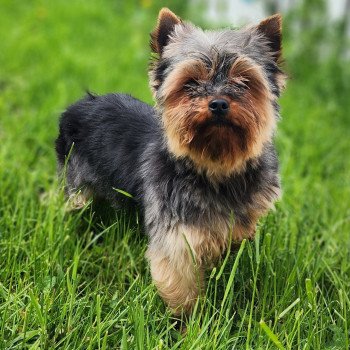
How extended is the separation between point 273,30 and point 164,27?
57 cm

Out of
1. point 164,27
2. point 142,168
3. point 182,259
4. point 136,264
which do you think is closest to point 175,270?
point 182,259

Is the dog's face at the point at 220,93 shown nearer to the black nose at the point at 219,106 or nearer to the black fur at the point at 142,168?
the black nose at the point at 219,106

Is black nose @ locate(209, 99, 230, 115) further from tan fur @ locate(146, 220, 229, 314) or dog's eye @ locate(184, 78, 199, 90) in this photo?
tan fur @ locate(146, 220, 229, 314)

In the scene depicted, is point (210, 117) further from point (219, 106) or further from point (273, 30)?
point (273, 30)

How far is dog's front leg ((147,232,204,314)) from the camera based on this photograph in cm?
304

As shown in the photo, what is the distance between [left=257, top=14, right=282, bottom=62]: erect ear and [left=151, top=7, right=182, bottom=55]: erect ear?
44 centimetres

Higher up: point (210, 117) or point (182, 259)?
point (210, 117)

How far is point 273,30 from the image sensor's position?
3.11 m

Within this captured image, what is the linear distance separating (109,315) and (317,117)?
4610 mm

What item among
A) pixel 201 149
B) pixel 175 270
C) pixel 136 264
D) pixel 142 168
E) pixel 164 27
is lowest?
pixel 136 264

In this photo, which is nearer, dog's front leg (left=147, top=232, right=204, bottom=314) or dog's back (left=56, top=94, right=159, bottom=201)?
dog's front leg (left=147, top=232, right=204, bottom=314)

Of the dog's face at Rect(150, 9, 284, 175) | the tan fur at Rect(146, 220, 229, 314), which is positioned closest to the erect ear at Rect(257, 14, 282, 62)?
the dog's face at Rect(150, 9, 284, 175)

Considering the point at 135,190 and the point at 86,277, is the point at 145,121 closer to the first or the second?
the point at 135,190

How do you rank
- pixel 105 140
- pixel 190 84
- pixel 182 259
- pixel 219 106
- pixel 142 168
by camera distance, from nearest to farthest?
pixel 219 106 < pixel 190 84 < pixel 182 259 < pixel 142 168 < pixel 105 140
